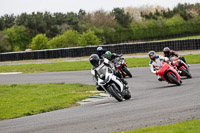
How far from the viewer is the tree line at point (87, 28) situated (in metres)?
61.8

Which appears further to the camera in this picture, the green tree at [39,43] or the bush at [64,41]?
the bush at [64,41]

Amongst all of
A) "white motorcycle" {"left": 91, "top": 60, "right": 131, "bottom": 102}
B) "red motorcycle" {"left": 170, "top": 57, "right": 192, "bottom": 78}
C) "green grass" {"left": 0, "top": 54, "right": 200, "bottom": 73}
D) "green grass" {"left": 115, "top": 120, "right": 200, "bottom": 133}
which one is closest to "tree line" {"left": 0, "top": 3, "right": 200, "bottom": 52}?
"green grass" {"left": 0, "top": 54, "right": 200, "bottom": 73}

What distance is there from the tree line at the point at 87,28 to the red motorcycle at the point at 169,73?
41257 mm

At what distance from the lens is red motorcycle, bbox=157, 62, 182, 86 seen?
15.6 metres

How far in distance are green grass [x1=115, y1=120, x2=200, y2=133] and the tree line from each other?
1950 inches

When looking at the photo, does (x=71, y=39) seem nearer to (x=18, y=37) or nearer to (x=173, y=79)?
(x=18, y=37)

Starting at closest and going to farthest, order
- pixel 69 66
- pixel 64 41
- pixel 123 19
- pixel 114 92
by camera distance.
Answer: pixel 114 92 → pixel 69 66 → pixel 64 41 → pixel 123 19

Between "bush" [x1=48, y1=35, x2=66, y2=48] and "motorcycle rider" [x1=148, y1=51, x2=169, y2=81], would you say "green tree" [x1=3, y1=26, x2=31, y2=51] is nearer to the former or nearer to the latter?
"bush" [x1=48, y1=35, x2=66, y2=48]

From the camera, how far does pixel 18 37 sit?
76500mm

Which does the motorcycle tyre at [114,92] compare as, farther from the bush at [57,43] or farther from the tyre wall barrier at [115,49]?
the bush at [57,43]

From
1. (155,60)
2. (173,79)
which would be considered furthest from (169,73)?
(155,60)

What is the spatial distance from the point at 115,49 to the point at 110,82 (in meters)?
24.7

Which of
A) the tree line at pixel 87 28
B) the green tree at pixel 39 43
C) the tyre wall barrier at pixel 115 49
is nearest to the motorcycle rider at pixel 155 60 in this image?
the tyre wall barrier at pixel 115 49

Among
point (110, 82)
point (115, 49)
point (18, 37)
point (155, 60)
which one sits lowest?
point (18, 37)
